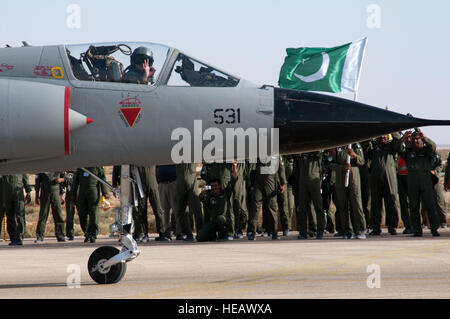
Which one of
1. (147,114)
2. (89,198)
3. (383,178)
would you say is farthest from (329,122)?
(89,198)

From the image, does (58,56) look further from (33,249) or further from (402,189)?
(402,189)

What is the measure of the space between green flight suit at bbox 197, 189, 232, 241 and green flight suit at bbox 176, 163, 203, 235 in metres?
0.35

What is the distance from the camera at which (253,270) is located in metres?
10.4

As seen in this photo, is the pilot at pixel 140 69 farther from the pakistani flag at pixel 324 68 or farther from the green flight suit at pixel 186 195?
the pakistani flag at pixel 324 68

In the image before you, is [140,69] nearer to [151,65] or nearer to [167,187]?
[151,65]

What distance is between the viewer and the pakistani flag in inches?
731

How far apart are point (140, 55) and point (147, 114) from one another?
71 centimetres

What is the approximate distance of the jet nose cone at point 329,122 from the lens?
Result: 840cm

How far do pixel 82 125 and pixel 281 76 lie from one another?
39.7ft

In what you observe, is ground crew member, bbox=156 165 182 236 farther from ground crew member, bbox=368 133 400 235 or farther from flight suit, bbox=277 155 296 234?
ground crew member, bbox=368 133 400 235

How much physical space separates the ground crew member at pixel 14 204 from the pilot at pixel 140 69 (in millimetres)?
8140

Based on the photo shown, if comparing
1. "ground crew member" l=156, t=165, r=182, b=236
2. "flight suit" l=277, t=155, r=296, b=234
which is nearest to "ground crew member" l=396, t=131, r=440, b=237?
"flight suit" l=277, t=155, r=296, b=234
